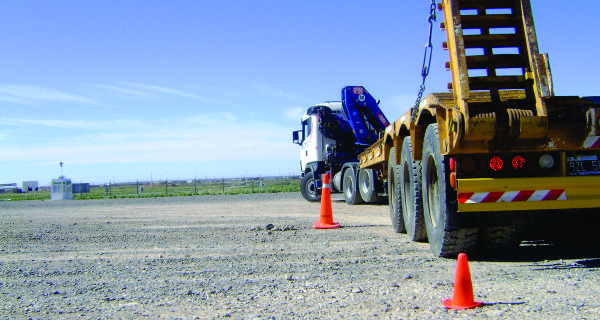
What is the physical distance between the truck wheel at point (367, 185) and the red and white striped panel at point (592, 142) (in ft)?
34.7

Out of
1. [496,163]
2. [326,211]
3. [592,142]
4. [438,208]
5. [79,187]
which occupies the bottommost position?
[326,211]

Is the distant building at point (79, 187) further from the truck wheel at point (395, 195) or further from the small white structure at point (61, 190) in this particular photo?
the truck wheel at point (395, 195)

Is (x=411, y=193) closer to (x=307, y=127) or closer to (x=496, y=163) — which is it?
(x=496, y=163)

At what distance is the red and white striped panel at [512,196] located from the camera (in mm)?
5258

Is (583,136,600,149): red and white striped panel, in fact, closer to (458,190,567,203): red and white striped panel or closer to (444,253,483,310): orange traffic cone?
(458,190,567,203): red and white striped panel

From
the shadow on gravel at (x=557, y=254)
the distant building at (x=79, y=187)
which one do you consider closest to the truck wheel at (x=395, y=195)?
the shadow on gravel at (x=557, y=254)

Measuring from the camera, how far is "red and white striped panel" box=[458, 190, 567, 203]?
526 centimetres

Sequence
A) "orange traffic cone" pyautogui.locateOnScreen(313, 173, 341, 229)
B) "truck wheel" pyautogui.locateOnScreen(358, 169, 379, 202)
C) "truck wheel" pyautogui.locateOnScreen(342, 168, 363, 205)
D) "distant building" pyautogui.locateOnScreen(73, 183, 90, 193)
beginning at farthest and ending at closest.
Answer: "distant building" pyautogui.locateOnScreen(73, 183, 90, 193)
"truck wheel" pyautogui.locateOnScreen(342, 168, 363, 205)
"truck wheel" pyautogui.locateOnScreen(358, 169, 379, 202)
"orange traffic cone" pyautogui.locateOnScreen(313, 173, 341, 229)

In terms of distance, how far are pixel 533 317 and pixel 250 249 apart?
4.41 meters

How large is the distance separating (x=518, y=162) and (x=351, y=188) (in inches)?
502

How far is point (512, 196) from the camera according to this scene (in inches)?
207

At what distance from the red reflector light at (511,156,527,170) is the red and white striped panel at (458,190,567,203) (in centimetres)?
28

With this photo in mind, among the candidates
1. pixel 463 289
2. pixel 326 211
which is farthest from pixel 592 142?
pixel 326 211

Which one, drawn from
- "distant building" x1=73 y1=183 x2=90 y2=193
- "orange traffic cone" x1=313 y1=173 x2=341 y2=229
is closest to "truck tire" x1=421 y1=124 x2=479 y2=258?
"orange traffic cone" x1=313 y1=173 x2=341 y2=229
